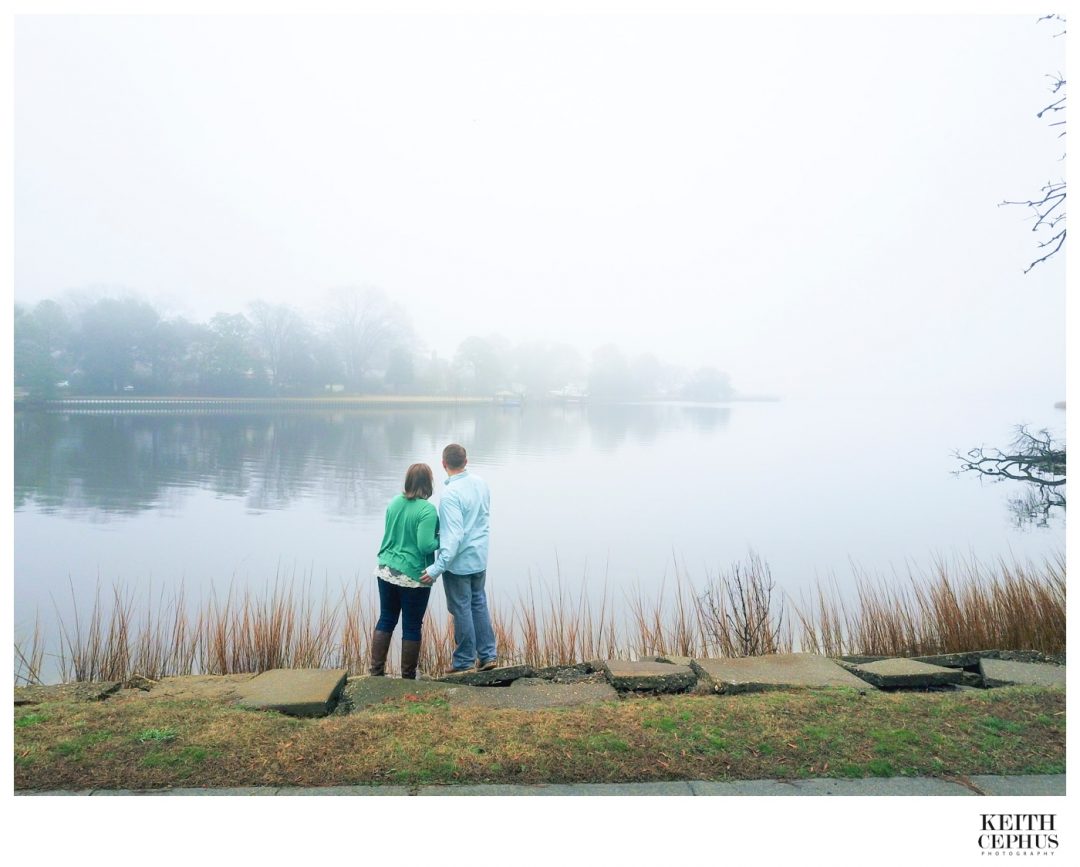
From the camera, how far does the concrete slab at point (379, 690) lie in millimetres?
4398

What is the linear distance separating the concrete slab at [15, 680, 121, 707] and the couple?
166cm

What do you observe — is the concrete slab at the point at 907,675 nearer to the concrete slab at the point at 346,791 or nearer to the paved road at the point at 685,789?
the paved road at the point at 685,789

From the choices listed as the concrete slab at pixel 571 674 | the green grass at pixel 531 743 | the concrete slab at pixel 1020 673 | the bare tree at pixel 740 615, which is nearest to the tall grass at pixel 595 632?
the bare tree at pixel 740 615

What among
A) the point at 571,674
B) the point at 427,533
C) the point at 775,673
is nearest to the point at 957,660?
the point at 775,673

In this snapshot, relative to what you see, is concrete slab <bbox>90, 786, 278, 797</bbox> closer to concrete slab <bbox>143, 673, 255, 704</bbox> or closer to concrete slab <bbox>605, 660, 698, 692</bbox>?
concrete slab <bbox>143, 673, 255, 704</bbox>

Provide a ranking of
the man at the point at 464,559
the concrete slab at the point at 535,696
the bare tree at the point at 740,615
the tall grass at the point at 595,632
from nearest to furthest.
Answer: the concrete slab at the point at 535,696, the man at the point at 464,559, the tall grass at the point at 595,632, the bare tree at the point at 740,615

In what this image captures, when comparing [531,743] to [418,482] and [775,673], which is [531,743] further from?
[418,482]

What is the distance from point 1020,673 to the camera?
16.6 feet

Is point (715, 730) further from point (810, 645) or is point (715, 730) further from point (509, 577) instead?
point (509, 577)

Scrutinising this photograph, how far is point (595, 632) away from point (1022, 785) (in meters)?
4.35

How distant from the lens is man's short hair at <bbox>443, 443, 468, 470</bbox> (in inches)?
226

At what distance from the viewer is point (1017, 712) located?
4027mm

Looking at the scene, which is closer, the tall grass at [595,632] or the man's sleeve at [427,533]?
the man's sleeve at [427,533]

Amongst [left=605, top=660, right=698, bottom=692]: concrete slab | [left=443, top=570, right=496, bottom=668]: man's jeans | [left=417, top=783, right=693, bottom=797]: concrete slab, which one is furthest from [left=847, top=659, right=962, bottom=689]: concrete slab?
[left=443, top=570, right=496, bottom=668]: man's jeans
